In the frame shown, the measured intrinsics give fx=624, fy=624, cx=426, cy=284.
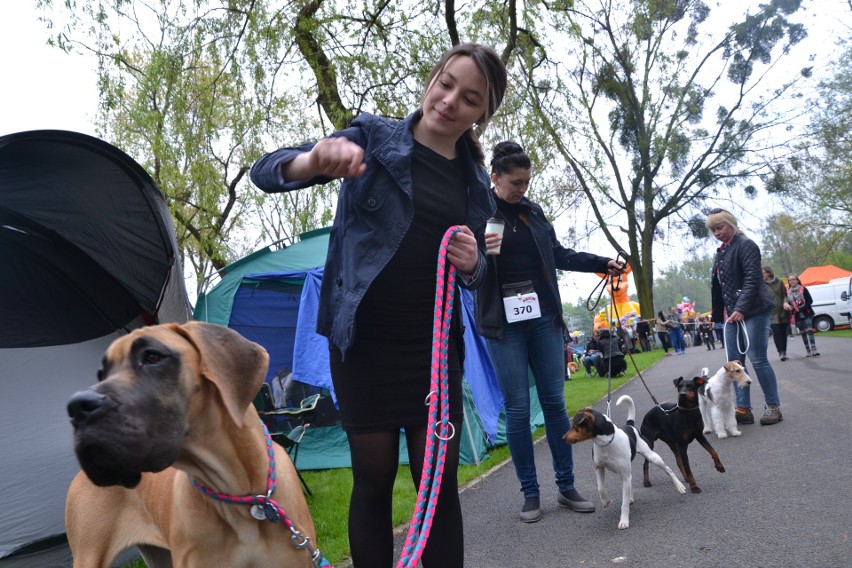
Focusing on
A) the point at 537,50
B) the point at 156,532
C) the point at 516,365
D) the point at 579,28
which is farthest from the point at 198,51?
the point at 156,532

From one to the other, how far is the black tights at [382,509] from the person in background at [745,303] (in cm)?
529

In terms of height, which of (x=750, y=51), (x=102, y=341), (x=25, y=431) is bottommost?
(x=25, y=431)

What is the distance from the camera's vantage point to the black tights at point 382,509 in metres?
2.15

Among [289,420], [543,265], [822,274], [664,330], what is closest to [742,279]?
[543,265]

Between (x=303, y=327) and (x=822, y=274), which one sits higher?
(x=822, y=274)

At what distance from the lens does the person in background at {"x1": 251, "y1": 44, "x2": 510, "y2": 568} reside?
2.15 m

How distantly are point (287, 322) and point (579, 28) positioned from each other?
8.35 metres

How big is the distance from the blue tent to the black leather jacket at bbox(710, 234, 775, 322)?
2.75m

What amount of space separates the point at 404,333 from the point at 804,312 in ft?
51.2

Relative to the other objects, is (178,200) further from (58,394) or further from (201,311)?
(58,394)

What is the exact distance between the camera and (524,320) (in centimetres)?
421

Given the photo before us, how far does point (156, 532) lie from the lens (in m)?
2.64

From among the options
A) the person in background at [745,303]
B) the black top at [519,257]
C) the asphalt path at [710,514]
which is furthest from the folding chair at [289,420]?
the person in background at [745,303]

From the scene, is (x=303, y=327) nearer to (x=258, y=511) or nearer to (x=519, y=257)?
(x=519, y=257)
